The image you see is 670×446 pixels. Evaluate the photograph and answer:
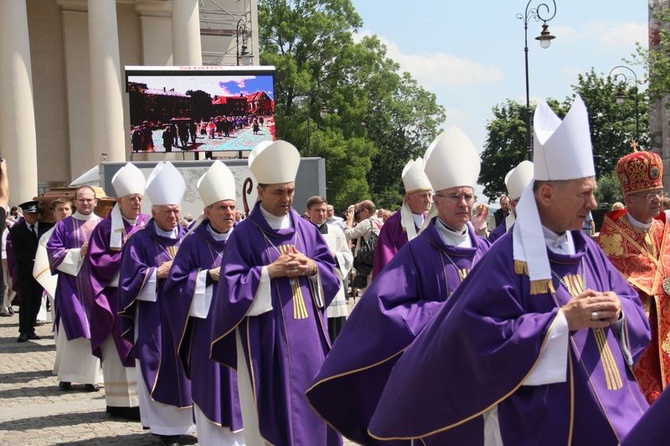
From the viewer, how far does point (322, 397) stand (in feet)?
17.7

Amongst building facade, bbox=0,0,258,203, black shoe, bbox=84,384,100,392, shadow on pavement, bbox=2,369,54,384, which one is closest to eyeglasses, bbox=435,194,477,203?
black shoe, bbox=84,384,100,392

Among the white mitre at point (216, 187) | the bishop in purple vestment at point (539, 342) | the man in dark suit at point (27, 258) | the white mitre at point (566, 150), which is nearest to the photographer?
the bishop in purple vestment at point (539, 342)

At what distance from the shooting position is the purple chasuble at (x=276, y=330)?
6566mm

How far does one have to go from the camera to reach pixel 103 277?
10.5 metres

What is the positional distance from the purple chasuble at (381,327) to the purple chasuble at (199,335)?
229 centimetres

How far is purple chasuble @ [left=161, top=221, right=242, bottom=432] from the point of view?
25.1 ft

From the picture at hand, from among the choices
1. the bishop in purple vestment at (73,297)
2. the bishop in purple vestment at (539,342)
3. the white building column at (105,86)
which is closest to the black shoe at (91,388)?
the bishop in purple vestment at (73,297)

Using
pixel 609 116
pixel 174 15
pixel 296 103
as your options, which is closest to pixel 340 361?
pixel 174 15

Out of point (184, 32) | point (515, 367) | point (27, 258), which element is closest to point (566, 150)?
point (515, 367)

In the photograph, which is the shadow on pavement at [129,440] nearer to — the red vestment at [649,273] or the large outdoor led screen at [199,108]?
the red vestment at [649,273]

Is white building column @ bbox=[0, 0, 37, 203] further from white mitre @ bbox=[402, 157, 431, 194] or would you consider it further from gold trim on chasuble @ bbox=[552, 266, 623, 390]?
gold trim on chasuble @ bbox=[552, 266, 623, 390]

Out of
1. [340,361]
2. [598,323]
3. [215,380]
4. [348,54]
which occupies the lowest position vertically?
[215,380]

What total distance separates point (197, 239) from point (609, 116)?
55.1 m

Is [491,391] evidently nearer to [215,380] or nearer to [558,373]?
[558,373]
